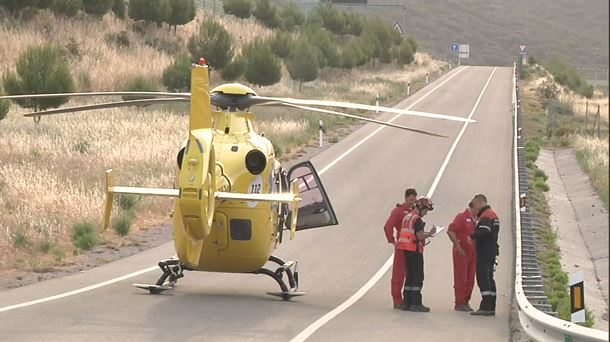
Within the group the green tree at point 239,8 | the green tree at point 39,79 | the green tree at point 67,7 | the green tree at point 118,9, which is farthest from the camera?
the green tree at point 239,8

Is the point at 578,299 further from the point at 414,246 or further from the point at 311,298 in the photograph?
the point at 311,298

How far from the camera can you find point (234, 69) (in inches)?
2213

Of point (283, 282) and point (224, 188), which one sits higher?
point (224, 188)

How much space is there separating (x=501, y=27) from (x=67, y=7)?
34.5 metres

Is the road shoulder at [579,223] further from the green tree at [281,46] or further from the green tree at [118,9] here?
the green tree at [118,9]

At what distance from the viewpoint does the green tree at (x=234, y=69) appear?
5586 centimetres

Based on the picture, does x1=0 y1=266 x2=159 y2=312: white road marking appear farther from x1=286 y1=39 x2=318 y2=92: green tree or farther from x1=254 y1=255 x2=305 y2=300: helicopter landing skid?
x1=286 y1=39 x2=318 y2=92: green tree

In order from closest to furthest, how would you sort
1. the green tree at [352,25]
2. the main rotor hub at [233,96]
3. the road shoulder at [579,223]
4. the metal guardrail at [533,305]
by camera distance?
the metal guardrail at [533,305]
the main rotor hub at [233,96]
the road shoulder at [579,223]
the green tree at [352,25]

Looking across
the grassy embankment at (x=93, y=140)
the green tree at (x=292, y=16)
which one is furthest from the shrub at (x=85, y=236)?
the green tree at (x=292, y=16)

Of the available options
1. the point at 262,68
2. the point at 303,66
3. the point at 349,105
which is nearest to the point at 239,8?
the point at 303,66

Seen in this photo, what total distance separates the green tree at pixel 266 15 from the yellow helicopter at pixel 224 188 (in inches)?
3056

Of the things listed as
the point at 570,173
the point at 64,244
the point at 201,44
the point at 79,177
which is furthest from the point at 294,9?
the point at 64,244

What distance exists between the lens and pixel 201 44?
55375 mm

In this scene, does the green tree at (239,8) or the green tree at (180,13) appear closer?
the green tree at (180,13)
